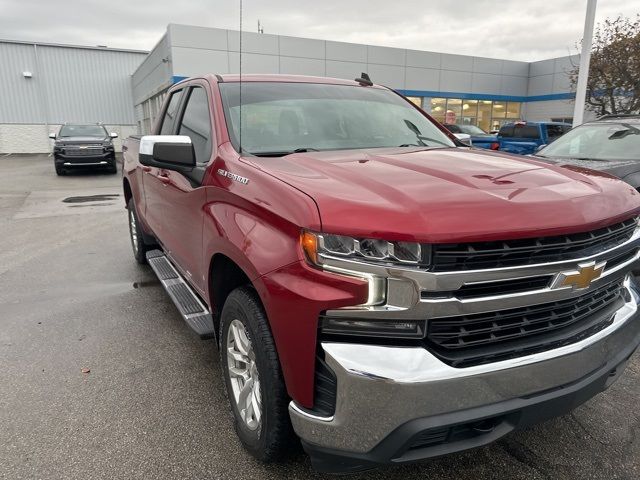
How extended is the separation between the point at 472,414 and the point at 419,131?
2.26 m

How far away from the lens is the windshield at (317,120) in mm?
2930

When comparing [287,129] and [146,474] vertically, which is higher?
[287,129]

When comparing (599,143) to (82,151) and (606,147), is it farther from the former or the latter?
(82,151)

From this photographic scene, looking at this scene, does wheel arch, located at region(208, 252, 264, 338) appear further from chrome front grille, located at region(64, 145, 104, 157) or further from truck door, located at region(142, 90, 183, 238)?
chrome front grille, located at region(64, 145, 104, 157)

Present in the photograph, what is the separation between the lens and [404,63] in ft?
87.2

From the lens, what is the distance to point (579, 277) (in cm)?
193

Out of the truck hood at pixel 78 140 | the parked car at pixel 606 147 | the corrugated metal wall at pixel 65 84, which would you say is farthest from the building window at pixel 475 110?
the parked car at pixel 606 147

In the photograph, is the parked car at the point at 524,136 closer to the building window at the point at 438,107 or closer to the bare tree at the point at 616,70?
the bare tree at the point at 616,70

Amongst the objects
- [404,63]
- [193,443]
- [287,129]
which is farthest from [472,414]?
[404,63]

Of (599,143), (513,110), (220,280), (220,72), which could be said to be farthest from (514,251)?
(513,110)

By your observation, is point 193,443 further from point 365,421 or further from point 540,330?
point 540,330

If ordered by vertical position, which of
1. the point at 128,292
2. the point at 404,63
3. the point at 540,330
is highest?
the point at 404,63

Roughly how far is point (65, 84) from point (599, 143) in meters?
34.0

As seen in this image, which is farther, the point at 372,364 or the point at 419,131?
the point at 419,131
